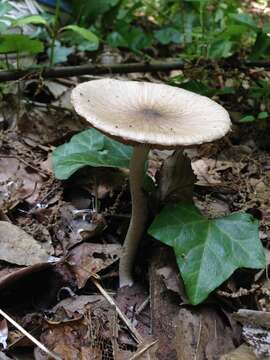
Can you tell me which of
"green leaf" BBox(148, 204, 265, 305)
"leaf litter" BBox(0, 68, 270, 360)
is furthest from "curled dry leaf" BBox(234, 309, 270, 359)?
"green leaf" BBox(148, 204, 265, 305)

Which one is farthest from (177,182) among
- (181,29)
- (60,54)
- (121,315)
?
(181,29)

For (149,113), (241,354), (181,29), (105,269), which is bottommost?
(105,269)

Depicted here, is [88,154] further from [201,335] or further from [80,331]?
[201,335]

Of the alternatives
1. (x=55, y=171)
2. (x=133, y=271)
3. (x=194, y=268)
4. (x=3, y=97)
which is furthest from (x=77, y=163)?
(x=3, y=97)

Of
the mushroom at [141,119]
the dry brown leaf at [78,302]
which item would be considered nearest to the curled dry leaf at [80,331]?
the dry brown leaf at [78,302]

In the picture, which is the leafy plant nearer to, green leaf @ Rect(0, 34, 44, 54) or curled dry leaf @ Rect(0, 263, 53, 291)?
curled dry leaf @ Rect(0, 263, 53, 291)

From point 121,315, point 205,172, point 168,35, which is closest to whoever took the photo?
point 121,315

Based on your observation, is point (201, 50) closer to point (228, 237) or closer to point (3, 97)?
point (3, 97)
